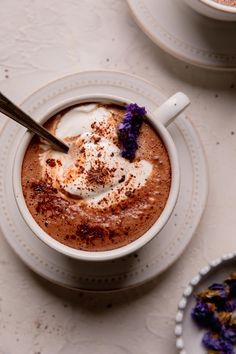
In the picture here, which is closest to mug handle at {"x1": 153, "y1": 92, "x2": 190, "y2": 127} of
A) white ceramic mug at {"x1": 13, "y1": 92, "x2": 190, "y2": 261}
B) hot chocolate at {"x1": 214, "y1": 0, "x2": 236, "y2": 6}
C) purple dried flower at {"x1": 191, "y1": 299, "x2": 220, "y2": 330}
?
white ceramic mug at {"x1": 13, "y1": 92, "x2": 190, "y2": 261}

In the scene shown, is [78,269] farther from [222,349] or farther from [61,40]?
[61,40]

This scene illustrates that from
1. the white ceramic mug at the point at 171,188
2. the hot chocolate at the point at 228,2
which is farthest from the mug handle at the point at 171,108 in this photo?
the hot chocolate at the point at 228,2

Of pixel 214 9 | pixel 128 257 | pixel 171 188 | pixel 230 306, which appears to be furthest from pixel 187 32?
pixel 230 306

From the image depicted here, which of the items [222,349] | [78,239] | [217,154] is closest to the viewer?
[78,239]

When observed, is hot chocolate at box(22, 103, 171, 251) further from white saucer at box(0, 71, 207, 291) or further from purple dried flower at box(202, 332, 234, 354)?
purple dried flower at box(202, 332, 234, 354)

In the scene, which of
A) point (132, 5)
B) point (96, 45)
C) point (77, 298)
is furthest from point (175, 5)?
point (77, 298)

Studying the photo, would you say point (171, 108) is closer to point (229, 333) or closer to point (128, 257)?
point (128, 257)
